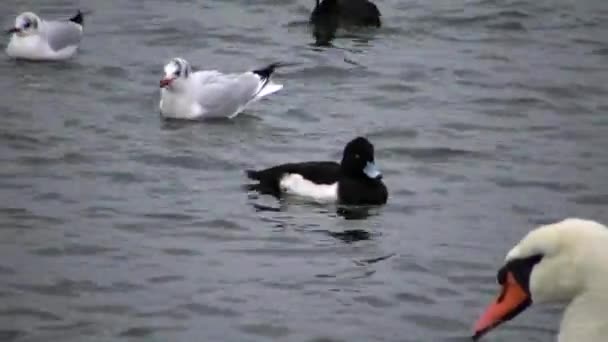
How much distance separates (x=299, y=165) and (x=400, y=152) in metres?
1.72

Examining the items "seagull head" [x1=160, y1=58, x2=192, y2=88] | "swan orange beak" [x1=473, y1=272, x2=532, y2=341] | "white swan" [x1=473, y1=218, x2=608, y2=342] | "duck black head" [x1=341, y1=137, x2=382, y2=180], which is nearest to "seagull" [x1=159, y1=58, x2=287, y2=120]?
"seagull head" [x1=160, y1=58, x2=192, y2=88]

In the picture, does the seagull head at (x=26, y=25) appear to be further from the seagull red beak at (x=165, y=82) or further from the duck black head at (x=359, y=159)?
the duck black head at (x=359, y=159)

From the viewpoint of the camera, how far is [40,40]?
18.7 m

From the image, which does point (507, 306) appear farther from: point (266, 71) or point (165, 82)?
point (266, 71)

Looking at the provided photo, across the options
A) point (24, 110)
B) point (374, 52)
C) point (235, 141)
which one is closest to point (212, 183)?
point (235, 141)

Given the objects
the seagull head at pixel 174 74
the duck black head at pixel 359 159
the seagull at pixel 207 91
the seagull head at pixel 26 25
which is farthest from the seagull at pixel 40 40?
the duck black head at pixel 359 159

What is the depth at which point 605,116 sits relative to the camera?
56.0ft

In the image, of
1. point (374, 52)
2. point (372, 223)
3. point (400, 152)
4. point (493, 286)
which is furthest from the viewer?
point (374, 52)

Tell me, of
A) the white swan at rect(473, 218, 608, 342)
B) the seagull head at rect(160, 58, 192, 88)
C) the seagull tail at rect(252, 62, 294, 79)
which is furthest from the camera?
the seagull tail at rect(252, 62, 294, 79)

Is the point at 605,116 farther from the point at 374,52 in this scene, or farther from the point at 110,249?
the point at 110,249

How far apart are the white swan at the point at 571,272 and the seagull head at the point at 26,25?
41.4 ft

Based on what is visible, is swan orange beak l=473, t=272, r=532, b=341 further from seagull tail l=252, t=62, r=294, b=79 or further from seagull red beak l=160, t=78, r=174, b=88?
seagull tail l=252, t=62, r=294, b=79

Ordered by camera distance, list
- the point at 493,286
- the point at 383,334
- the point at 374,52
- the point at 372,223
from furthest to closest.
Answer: the point at 374,52, the point at 372,223, the point at 493,286, the point at 383,334

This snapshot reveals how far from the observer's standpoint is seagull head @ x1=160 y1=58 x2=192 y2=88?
16797 millimetres
